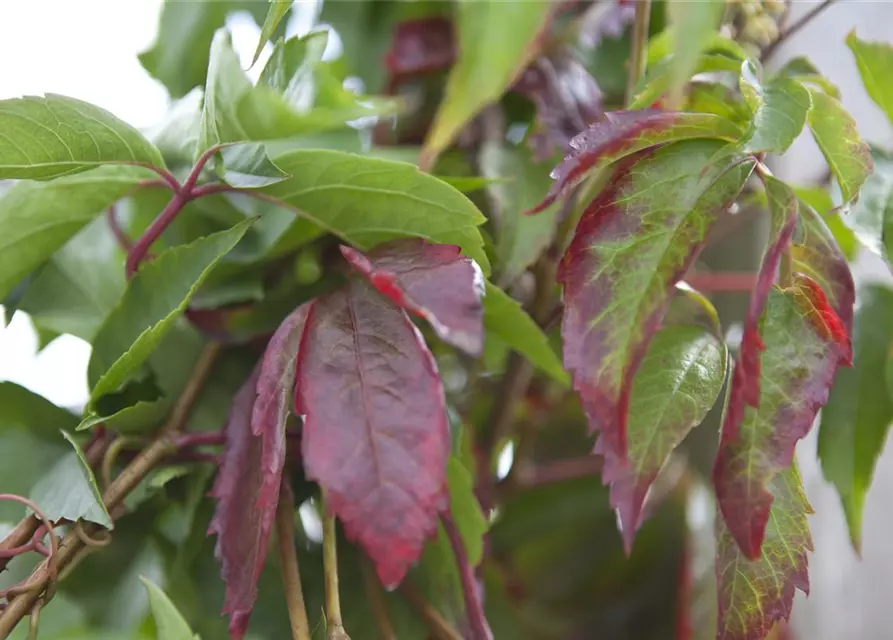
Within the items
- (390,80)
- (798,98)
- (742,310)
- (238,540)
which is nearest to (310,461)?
(238,540)

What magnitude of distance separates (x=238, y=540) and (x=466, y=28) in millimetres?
170

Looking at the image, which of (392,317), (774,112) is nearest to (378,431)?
(392,317)

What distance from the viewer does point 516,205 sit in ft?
1.25

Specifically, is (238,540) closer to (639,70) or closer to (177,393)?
(177,393)

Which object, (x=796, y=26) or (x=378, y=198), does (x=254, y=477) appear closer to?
(x=378, y=198)

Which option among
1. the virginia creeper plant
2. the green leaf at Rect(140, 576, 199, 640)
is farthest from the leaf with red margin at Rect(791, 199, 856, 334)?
the green leaf at Rect(140, 576, 199, 640)

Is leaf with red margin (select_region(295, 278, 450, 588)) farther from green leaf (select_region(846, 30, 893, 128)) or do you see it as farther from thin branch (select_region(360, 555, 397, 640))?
green leaf (select_region(846, 30, 893, 128))

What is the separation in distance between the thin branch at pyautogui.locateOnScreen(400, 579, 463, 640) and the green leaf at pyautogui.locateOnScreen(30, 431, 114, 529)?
→ 0.13 metres

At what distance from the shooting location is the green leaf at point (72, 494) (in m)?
0.25

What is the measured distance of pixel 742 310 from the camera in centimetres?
62

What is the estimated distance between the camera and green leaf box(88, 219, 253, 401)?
0.27 metres

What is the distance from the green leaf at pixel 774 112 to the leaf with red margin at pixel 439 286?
0.29ft

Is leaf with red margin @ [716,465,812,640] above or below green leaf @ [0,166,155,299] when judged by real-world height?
A: below

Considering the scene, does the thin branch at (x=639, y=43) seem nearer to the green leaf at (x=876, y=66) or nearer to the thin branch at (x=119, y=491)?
the green leaf at (x=876, y=66)
